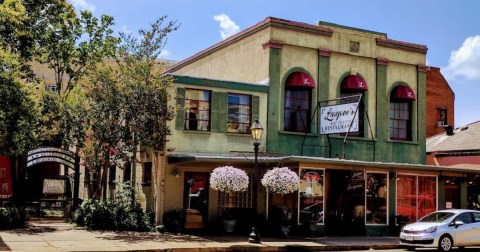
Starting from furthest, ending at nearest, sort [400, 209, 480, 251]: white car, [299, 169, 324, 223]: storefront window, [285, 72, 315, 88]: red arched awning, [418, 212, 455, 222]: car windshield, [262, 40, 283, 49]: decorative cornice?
[285, 72, 315, 88]: red arched awning < [262, 40, 283, 49]: decorative cornice < [299, 169, 324, 223]: storefront window < [418, 212, 455, 222]: car windshield < [400, 209, 480, 251]: white car

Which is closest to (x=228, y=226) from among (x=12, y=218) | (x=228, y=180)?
(x=228, y=180)

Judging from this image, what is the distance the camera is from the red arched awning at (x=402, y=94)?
2872 cm

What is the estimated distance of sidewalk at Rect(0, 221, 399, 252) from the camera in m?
17.2

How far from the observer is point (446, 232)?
2005 cm

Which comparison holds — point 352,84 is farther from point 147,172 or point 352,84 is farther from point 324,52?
point 147,172

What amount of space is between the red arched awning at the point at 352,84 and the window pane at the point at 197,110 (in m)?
7.04

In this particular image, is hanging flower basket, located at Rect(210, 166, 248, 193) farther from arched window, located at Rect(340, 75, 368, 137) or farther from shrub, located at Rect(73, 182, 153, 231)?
arched window, located at Rect(340, 75, 368, 137)

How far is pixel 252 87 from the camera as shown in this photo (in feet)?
83.0

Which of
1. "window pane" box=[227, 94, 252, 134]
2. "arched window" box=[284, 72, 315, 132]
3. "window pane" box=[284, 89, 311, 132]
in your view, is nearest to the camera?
"window pane" box=[227, 94, 252, 134]

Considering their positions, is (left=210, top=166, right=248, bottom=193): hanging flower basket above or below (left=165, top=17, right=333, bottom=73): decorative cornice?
below

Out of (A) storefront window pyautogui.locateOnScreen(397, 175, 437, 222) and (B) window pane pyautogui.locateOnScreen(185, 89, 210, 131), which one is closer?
(B) window pane pyautogui.locateOnScreen(185, 89, 210, 131)

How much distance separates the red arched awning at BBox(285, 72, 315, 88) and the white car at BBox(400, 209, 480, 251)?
823cm

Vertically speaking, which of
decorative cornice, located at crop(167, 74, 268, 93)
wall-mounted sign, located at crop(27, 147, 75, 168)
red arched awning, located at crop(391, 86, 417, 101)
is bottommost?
wall-mounted sign, located at crop(27, 147, 75, 168)

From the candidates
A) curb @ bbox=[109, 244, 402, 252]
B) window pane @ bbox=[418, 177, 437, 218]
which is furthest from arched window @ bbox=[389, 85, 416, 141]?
curb @ bbox=[109, 244, 402, 252]
